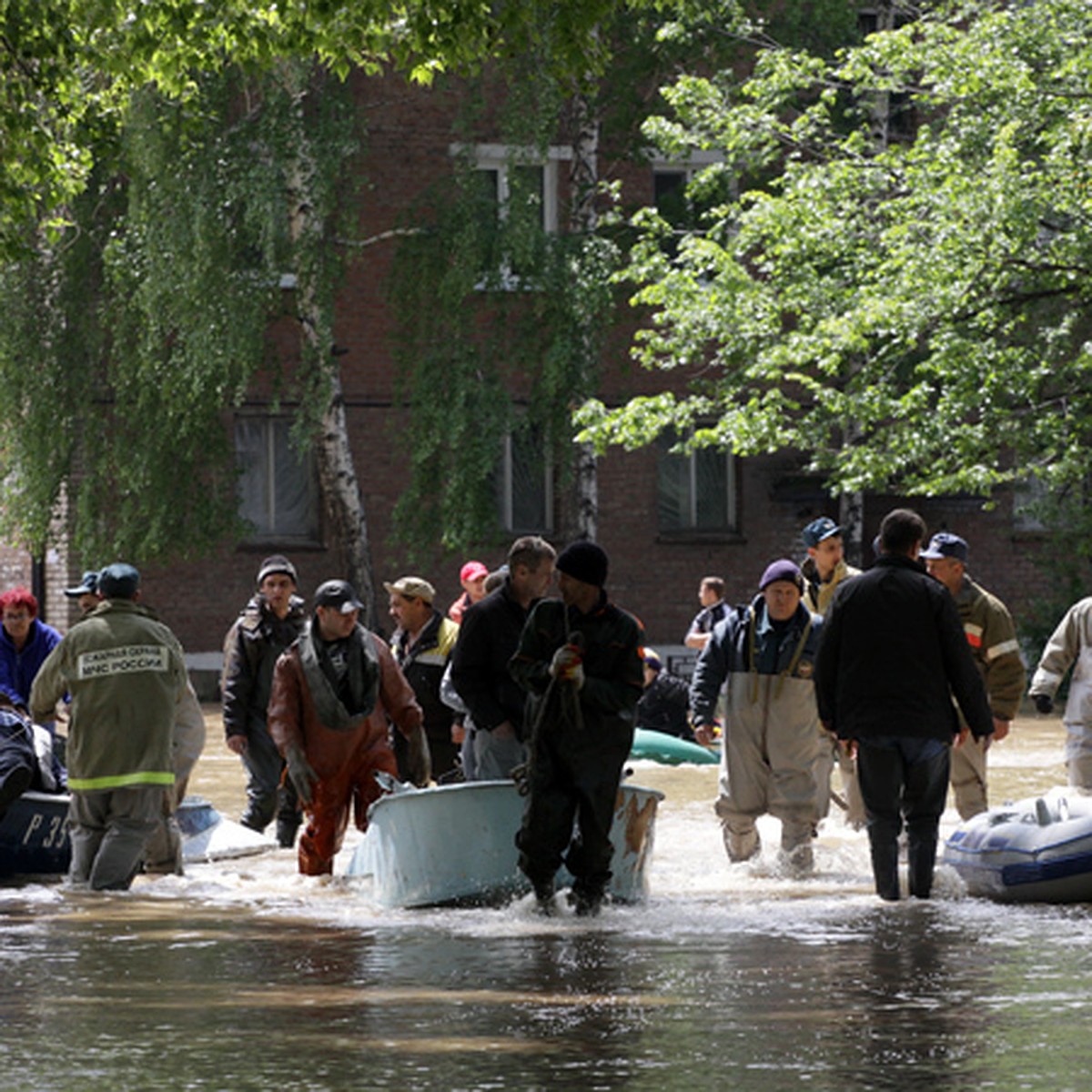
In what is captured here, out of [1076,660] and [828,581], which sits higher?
[828,581]

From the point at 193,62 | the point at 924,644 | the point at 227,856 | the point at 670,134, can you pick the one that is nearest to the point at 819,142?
the point at 670,134

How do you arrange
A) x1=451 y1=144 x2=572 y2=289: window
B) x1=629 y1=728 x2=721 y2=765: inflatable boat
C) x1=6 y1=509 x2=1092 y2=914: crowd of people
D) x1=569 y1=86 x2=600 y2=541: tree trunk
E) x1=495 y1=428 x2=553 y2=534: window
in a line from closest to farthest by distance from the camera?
x1=6 y1=509 x2=1092 y2=914: crowd of people
x1=629 y1=728 x2=721 y2=765: inflatable boat
x1=451 y1=144 x2=572 y2=289: window
x1=569 y1=86 x2=600 y2=541: tree trunk
x1=495 y1=428 x2=553 y2=534: window

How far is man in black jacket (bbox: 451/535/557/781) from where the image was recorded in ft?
38.4

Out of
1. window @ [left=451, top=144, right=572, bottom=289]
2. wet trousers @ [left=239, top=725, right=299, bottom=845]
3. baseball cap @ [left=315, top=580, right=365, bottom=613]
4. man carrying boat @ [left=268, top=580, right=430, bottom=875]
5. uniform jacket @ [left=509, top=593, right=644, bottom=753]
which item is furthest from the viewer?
window @ [left=451, top=144, right=572, bottom=289]

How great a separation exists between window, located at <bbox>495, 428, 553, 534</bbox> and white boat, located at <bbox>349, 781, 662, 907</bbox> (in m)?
22.7

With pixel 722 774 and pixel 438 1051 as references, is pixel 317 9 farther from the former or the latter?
pixel 438 1051

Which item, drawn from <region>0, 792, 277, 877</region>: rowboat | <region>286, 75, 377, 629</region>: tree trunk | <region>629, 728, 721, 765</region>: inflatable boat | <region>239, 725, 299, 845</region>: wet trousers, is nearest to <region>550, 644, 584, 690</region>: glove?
<region>0, 792, 277, 877</region>: rowboat

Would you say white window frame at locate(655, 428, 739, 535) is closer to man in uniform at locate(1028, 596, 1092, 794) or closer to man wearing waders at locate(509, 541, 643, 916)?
man in uniform at locate(1028, 596, 1092, 794)

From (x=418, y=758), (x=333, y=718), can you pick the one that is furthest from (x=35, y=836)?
(x=418, y=758)

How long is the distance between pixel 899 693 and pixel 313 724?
123 inches

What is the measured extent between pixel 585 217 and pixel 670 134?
10.4 feet

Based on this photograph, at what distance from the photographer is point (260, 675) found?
15.4m

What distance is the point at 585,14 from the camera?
15469 mm

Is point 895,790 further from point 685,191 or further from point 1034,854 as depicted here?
point 685,191
